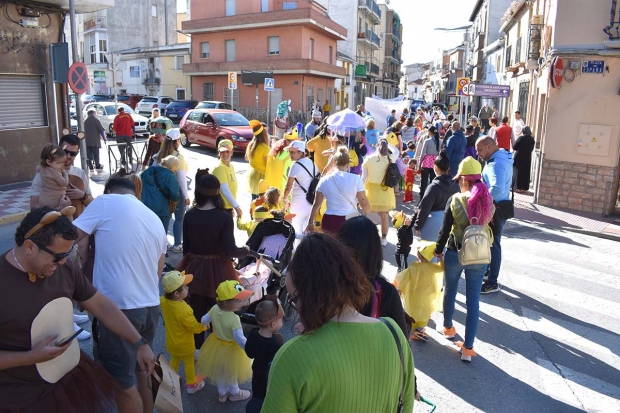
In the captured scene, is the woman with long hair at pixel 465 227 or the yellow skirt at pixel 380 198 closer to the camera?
the woman with long hair at pixel 465 227

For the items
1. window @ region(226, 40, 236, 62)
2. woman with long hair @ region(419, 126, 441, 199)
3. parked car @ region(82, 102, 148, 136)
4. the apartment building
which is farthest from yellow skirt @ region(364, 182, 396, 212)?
window @ region(226, 40, 236, 62)

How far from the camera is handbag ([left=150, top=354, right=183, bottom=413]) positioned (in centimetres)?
301

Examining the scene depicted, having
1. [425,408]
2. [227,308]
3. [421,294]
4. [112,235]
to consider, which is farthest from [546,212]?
[112,235]

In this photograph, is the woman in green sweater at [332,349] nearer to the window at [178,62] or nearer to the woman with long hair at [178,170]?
the woman with long hair at [178,170]

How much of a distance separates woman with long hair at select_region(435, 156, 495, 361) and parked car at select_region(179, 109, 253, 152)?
44.8 ft

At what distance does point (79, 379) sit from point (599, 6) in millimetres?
12801

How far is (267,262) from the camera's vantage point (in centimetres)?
473

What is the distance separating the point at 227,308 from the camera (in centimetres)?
396

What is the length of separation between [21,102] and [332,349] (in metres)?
12.8

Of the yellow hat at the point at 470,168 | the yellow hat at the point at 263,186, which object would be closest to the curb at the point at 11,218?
the yellow hat at the point at 263,186

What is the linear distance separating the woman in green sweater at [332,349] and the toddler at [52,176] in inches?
162

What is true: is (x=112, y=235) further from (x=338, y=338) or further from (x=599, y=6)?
(x=599, y=6)

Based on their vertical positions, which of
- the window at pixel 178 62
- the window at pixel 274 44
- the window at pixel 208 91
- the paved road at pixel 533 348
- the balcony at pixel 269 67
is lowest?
the paved road at pixel 533 348

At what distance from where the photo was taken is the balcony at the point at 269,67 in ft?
115
